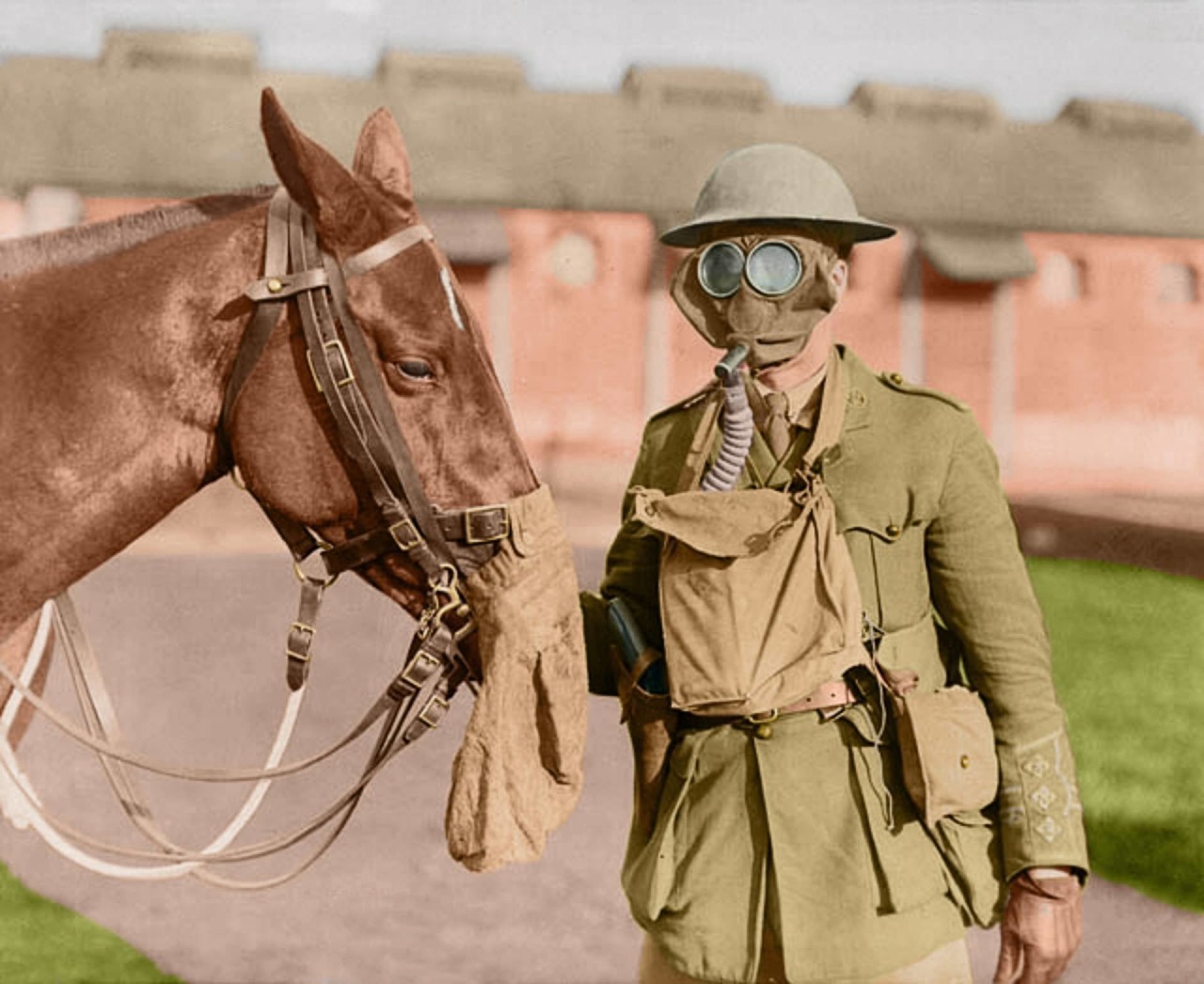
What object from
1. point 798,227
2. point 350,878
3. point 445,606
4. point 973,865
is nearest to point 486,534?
point 445,606

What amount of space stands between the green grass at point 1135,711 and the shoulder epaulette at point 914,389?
4.60 m

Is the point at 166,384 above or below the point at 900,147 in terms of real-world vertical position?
below

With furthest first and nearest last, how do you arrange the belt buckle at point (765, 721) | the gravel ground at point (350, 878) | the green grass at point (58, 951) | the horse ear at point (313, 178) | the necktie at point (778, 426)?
the gravel ground at point (350, 878) < the green grass at point (58, 951) < the necktie at point (778, 426) < the belt buckle at point (765, 721) < the horse ear at point (313, 178)

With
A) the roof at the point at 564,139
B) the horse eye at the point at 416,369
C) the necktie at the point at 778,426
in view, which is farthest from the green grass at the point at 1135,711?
the roof at the point at 564,139

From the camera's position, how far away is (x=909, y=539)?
230 cm

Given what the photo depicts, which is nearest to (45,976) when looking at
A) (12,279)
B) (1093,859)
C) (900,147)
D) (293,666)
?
(293,666)

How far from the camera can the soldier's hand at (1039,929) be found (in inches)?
85.3

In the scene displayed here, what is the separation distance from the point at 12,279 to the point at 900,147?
23.9 m

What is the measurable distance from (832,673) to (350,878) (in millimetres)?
4437

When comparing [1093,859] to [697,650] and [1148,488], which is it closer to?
[697,650]

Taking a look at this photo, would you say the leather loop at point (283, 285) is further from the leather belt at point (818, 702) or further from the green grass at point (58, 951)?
the green grass at point (58, 951)

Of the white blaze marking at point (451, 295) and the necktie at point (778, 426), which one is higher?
the white blaze marking at point (451, 295)

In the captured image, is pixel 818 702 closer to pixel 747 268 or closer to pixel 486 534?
pixel 486 534

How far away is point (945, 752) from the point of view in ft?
7.08
